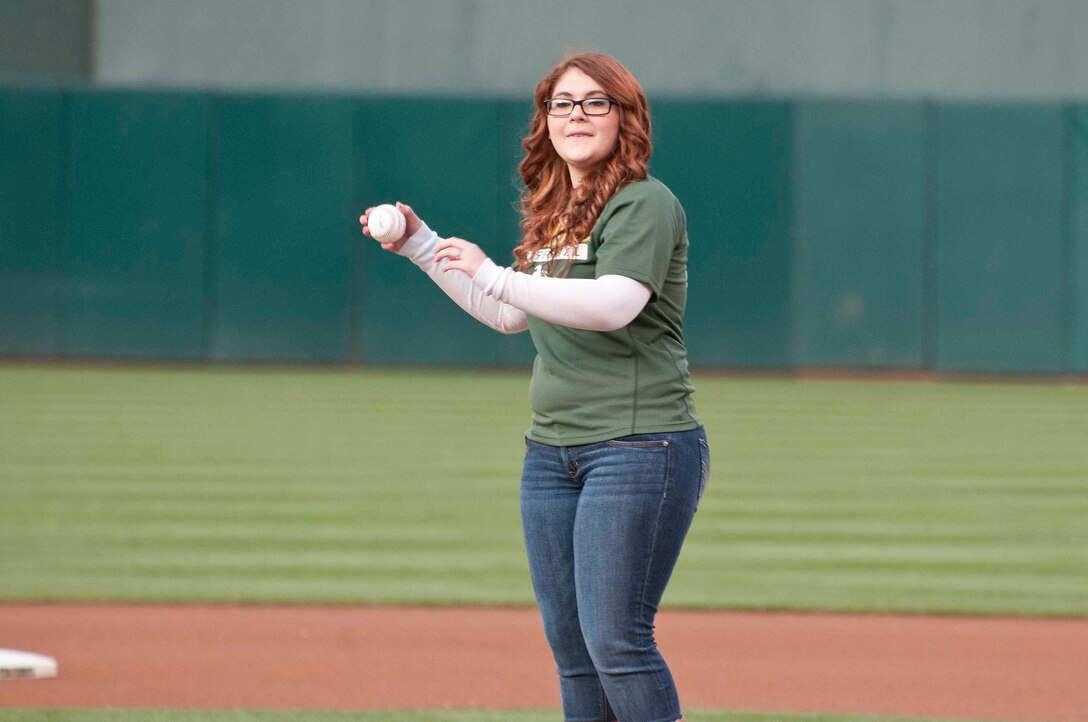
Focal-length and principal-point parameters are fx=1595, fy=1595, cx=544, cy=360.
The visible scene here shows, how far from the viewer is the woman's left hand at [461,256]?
131 inches

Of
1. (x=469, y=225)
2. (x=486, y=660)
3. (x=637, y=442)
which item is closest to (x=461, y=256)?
(x=637, y=442)

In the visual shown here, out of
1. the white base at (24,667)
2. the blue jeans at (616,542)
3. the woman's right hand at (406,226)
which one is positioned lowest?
the white base at (24,667)

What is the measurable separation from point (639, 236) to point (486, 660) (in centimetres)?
332

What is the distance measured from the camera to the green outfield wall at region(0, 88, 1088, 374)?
22.5 metres

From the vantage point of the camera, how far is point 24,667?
5777 mm

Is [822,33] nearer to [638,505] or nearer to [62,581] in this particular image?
[62,581]

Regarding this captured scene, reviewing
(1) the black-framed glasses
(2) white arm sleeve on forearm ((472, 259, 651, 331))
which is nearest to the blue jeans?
(2) white arm sleeve on forearm ((472, 259, 651, 331))

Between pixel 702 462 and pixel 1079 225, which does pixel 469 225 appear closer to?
pixel 1079 225

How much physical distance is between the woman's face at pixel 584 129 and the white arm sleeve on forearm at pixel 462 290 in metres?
0.43

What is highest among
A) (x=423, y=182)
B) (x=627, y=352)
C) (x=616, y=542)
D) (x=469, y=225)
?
(x=423, y=182)

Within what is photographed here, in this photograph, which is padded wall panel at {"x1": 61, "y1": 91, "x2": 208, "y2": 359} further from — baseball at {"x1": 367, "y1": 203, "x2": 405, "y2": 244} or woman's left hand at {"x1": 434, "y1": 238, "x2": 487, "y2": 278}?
woman's left hand at {"x1": 434, "y1": 238, "x2": 487, "y2": 278}

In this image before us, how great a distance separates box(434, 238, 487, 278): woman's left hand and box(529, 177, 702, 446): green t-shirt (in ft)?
0.61

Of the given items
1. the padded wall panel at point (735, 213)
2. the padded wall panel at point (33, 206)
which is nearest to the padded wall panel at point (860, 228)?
the padded wall panel at point (735, 213)

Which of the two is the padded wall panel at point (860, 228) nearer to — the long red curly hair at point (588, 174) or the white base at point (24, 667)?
the white base at point (24, 667)
